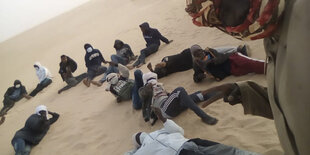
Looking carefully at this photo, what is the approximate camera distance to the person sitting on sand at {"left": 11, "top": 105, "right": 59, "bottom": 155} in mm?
6379

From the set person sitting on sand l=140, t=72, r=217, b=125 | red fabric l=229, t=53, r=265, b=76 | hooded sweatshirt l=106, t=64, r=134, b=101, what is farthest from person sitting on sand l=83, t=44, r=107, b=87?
red fabric l=229, t=53, r=265, b=76

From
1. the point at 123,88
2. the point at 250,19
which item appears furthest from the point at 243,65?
the point at 250,19

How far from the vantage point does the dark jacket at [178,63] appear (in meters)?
6.78

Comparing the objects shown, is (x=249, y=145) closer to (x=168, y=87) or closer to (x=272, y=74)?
(x=272, y=74)

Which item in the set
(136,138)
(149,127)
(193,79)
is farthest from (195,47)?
(136,138)

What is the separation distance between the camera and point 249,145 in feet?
11.2

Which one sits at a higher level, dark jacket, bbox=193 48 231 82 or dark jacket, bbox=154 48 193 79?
dark jacket, bbox=193 48 231 82

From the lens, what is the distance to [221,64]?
5.48 metres

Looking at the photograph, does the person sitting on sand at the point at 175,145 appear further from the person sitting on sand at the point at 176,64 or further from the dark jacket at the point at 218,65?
the person sitting on sand at the point at 176,64

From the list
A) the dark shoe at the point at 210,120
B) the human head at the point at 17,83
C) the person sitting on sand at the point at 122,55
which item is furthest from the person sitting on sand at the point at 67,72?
the dark shoe at the point at 210,120

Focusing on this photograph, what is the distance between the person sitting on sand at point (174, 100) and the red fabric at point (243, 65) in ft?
2.71

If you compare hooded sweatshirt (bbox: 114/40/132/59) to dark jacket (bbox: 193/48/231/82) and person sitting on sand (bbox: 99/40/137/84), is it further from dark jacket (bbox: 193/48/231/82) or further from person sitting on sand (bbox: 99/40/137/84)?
dark jacket (bbox: 193/48/231/82)

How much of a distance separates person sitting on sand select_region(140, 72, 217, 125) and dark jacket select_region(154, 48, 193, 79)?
159cm

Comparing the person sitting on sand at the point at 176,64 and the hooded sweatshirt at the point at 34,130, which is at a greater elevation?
the person sitting on sand at the point at 176,64
